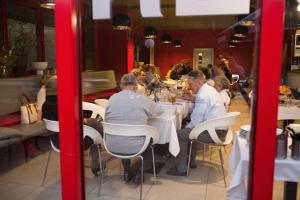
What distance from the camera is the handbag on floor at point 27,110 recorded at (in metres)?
4.12

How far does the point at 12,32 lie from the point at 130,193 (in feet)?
9.82

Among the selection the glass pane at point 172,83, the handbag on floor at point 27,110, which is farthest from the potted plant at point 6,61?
the glass pane at point 172,83

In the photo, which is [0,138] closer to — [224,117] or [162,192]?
[162,192]

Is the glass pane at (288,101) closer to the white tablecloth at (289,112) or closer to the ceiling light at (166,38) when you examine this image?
the white tablecloth at (289,112)

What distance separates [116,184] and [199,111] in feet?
3.80

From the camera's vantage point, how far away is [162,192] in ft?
9.94

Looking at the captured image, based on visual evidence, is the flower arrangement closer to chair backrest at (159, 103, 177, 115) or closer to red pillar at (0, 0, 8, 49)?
red pillar at (0, 0, 8, 49)

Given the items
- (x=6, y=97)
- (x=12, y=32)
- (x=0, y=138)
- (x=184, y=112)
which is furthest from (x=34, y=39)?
(x=184, y=112)

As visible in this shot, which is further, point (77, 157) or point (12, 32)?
point (12, 32)

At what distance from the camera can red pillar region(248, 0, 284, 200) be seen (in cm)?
139

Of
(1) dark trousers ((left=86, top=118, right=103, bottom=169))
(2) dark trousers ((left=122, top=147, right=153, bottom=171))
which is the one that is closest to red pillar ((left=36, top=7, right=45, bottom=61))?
(1) dark trousers ((left=86, top=118, right=103, bottom=169))

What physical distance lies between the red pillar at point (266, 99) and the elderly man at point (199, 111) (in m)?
1.77

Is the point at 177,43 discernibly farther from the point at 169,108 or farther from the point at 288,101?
the point at 169,108

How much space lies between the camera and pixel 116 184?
3209 millimetres
